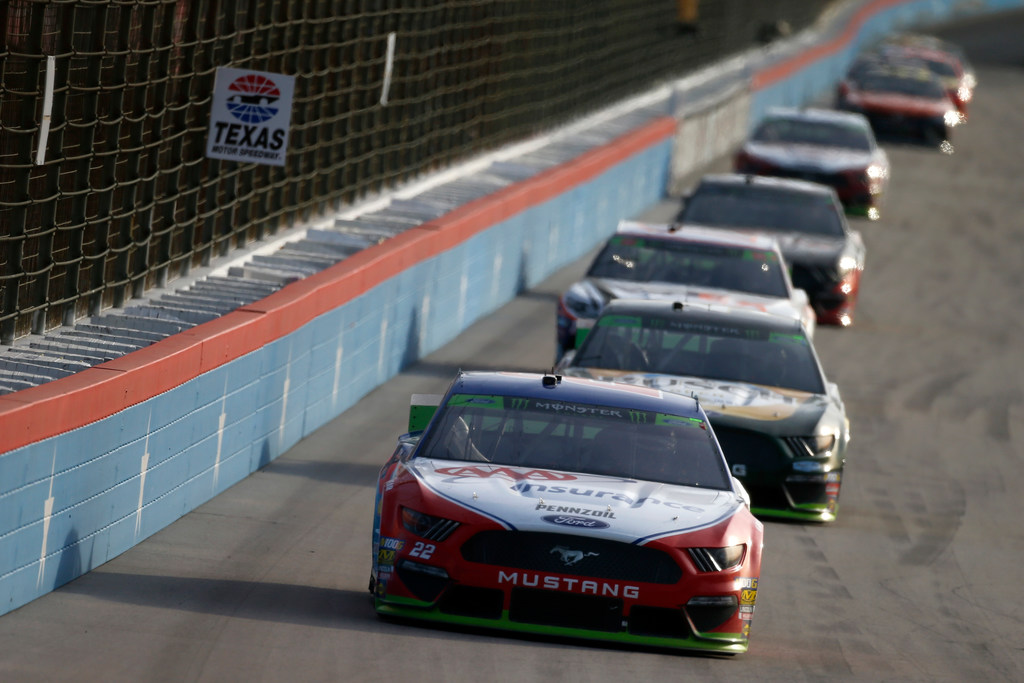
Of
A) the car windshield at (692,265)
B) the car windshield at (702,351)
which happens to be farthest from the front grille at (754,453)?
the car windshield at (692,265)

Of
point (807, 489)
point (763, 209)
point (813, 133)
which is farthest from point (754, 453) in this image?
point (813, 133)

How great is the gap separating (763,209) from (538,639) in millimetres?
13067

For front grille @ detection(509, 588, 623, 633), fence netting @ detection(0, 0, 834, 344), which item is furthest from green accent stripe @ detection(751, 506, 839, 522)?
fence netting @ detection(0, 0, 834, 344)

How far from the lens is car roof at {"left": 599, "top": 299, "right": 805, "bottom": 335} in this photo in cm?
1297

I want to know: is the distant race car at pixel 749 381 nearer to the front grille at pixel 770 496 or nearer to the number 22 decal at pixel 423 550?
the front grille at pixel 770 496

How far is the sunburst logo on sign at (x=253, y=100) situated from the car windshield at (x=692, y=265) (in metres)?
4.29

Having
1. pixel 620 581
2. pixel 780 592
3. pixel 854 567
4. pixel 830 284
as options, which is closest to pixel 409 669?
pixel 620 581

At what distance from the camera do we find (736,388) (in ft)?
40.0

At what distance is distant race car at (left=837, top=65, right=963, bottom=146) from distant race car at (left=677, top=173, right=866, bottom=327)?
56.6 feet

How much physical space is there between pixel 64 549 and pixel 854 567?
14.7 feet

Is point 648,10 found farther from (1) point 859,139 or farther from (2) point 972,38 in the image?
(2) point 972,38

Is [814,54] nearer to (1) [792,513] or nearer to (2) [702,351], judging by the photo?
(2) [702,351]

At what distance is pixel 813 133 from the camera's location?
1110 inches

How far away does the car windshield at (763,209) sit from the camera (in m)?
20.5
